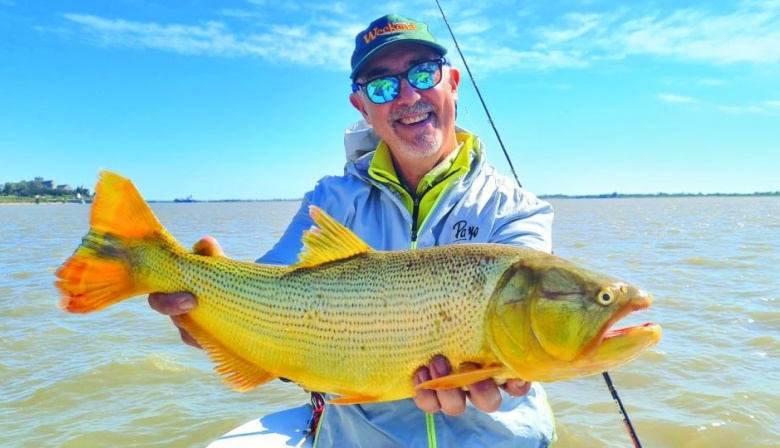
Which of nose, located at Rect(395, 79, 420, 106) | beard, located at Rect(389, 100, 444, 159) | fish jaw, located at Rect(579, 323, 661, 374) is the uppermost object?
nose, located at Rect(395, 79, 420, 106)

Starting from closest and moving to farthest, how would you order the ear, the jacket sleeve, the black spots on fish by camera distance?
the black spots on fish < the jacket sleeve < the ear

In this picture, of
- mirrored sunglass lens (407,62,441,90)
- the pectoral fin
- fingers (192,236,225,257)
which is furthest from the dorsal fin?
mirrored sunglass lens (407,62,441,90)

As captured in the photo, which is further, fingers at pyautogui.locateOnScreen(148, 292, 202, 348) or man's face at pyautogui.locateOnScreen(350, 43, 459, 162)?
man's face at pyautogui.locateOnScreen(350, 43, 459, 162)

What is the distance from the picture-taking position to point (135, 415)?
6.55 metres

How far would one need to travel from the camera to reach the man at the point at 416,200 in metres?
3.23

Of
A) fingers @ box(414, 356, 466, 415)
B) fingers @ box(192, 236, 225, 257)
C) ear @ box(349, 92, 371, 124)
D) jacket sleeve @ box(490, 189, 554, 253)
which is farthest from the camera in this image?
ear @ box(349, 92, 371, 124)

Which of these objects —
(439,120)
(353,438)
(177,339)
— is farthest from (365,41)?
(177,339)

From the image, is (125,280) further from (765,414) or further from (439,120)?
(765,414)

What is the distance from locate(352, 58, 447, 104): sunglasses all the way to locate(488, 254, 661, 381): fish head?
5.85 ft

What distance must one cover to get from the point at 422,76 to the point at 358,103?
78 centimetres

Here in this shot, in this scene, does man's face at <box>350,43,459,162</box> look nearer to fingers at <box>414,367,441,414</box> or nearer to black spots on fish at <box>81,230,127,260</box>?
fingers at <box>414,367,441,414</box>

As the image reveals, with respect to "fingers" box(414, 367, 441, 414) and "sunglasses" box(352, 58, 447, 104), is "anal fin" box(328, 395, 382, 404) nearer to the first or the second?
"fingers" box(414, 367, 441, 414)

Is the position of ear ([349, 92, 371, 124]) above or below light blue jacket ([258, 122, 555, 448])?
above

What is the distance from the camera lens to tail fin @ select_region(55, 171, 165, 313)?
2.85 m
